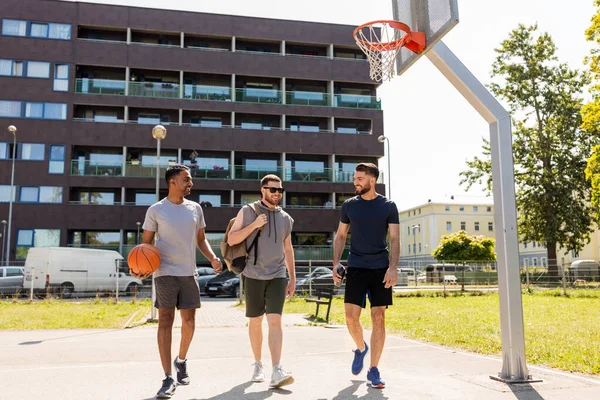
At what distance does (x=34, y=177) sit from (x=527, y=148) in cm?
3233

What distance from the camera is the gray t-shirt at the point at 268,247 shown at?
5.67 metres

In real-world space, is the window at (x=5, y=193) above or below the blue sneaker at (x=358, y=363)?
above

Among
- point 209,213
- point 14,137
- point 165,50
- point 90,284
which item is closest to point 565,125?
point 209,213

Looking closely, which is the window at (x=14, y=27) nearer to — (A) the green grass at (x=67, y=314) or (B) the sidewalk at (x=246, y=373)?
(A) the green grass at (x=67, y=314)

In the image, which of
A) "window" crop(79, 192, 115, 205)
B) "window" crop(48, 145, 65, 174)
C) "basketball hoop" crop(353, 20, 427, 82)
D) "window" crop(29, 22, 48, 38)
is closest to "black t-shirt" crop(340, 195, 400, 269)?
"basketball hoop" crop(353, 20, 427, 82)

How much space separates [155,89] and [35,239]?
12.5 m

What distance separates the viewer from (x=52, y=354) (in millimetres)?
7840

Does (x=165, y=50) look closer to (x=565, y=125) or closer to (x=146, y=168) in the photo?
(x=146, y=168)

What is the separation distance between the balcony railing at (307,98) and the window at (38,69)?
16079mm

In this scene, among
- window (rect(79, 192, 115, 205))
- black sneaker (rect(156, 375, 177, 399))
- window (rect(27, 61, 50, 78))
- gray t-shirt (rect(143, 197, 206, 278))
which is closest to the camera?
black sneaker (rect(156, 375, 177, 399))

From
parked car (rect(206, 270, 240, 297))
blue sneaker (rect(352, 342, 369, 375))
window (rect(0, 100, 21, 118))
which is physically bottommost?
blue sneaker (rect(352, 342, 369, 375))

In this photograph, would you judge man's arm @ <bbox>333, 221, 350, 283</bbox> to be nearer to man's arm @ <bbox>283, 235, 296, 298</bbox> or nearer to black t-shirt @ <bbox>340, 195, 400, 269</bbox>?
black t-shirt @ <bbox>340, 195, 400, 269</bbox>

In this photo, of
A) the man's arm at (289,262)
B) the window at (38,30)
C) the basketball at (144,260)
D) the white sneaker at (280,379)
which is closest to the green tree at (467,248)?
the window at (38,30)

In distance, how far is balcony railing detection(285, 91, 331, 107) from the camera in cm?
4141
